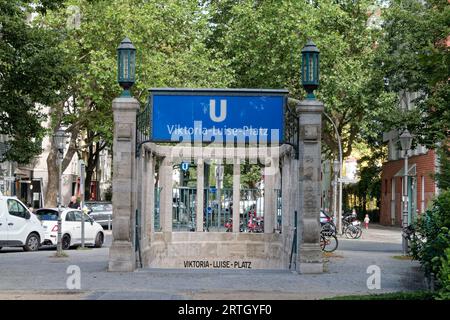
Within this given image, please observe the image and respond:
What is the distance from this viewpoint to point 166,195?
94.8 ft

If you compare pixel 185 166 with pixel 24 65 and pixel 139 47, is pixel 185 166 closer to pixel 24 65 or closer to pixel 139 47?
pixel 24 65

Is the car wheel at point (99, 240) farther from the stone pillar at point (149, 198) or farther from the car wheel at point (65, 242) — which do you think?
→ the stone pillar at point (149, 198)

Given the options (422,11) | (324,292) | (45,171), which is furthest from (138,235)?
(45,171)

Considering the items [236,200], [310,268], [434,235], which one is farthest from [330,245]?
[434,235]

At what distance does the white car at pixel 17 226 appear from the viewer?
3006 cm

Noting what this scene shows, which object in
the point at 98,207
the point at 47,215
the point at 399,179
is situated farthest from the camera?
the point at 399,179

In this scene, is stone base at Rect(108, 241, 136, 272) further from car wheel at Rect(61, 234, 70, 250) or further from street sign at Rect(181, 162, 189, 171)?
car wheel at Rect(61, 234, 70, 250)

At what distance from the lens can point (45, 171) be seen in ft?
251

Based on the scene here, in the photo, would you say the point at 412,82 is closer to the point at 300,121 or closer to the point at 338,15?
the point at 300,121

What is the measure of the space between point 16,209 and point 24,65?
15.3 ft

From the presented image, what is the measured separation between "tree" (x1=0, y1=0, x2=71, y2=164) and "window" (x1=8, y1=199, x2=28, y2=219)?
3.68 metres

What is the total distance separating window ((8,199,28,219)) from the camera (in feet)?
99.7

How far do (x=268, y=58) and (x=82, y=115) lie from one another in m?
11.3

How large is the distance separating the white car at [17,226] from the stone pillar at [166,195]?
491 centimetres
